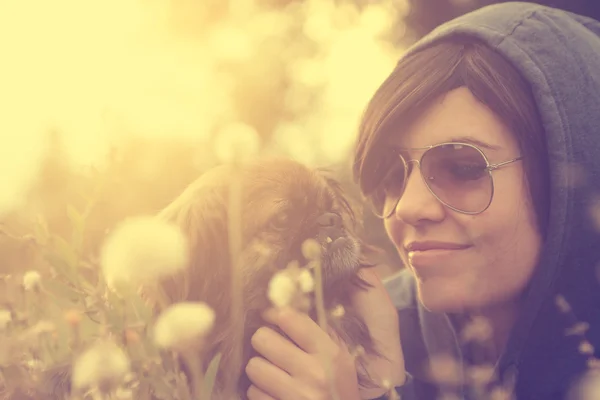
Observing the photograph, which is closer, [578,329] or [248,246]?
[578,329]

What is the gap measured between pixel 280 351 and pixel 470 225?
0.77 meters

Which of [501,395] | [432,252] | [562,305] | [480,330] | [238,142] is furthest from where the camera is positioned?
[480,330]

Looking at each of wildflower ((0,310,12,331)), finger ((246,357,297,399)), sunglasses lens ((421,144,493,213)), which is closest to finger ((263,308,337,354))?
finger ((246,357,297,399))

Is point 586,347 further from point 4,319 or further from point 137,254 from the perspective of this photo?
point 4,319

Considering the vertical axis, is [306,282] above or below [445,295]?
above

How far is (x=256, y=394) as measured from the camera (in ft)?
6.33

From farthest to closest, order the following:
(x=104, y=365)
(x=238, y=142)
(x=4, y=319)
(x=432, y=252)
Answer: (x=432, y=252) → (x=238, y=142) → (x=4, y=319) → (x=104, y=365)

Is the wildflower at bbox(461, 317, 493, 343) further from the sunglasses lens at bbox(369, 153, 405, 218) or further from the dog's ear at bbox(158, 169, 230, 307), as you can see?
the dog's ear at bbox(158, 169, 230, 307)

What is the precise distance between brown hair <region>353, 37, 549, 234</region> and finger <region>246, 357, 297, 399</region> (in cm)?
87

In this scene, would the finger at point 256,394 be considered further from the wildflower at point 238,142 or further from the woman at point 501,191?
the wildflower at point 238,142

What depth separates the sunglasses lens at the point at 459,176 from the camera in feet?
6.22

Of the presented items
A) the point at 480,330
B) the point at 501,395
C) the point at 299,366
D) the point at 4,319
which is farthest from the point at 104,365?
the point at 480,330

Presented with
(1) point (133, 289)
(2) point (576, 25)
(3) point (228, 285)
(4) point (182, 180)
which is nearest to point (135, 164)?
(4) point (182, 180)

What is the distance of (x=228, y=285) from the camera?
2.17 m
